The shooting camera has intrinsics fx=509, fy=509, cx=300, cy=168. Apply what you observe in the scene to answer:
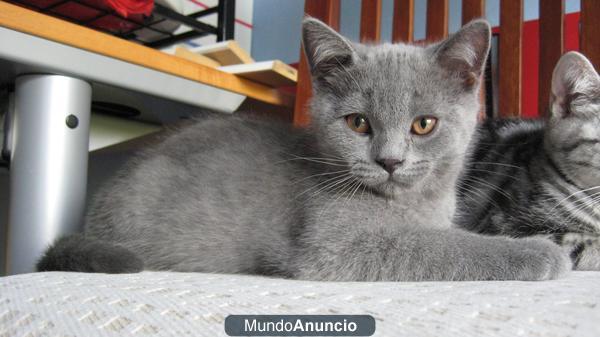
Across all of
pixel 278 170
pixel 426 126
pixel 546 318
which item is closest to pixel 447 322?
pixel 546 318

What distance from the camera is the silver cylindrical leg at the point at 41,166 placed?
3.20 feet

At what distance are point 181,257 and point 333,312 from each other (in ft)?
1.80

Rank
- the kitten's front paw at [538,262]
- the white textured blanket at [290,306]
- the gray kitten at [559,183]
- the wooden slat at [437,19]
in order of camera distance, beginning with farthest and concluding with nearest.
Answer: the wooden slat at [437,19], the gray kitten at [559,183], the kitten's front paw at [538,262], the white textured blanket at [290,306]

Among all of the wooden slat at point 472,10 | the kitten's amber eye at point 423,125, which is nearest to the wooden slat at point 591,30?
the wooden slat at point 472,10

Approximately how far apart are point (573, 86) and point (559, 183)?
22cm

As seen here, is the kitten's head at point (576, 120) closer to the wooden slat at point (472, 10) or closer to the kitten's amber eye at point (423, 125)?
the wooden slat at point (472, 10)

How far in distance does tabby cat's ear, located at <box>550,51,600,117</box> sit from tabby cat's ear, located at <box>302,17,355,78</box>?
50 cm

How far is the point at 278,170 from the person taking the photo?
1007mm

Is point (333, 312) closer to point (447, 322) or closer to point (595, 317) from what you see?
point (447, 322)

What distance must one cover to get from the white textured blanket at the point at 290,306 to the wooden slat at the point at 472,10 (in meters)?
0.86

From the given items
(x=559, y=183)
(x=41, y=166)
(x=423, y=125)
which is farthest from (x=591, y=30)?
(x=41, y=166)

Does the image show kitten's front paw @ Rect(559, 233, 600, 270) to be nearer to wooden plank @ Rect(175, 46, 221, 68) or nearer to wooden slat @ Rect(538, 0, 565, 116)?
wooden slat @ Rect(538, 0, 565, 116)

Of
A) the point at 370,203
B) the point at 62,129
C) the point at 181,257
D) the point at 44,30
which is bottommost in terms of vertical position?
the point at 181,257

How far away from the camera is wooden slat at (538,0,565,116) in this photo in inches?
48.3
